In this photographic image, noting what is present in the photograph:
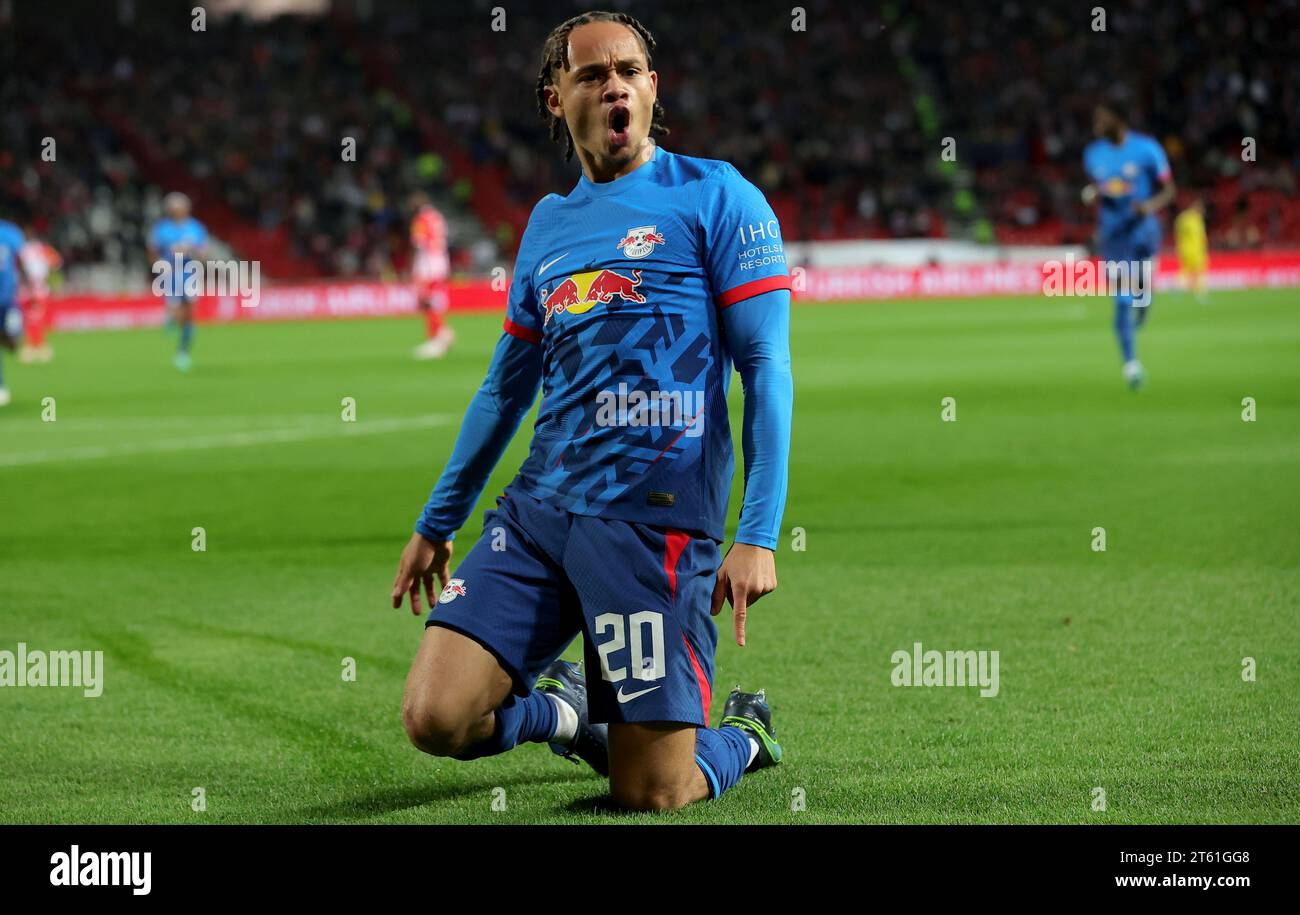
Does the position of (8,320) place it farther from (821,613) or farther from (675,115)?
(675,115)

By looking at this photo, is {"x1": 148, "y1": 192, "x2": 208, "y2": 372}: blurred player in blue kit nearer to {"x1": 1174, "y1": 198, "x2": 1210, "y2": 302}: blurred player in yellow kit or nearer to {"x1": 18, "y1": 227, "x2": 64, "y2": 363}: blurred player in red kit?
{"x1": 18, "y1": 227, "x2": 64, "y2": 363}: blurred player in red kit

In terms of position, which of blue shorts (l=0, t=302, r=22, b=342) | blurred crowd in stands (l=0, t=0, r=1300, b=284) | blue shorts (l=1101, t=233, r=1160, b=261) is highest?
blurred crowd in stands (l=0, t=0, r=1300, b=284)

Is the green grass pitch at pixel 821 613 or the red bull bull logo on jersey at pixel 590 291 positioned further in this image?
the green grass pitch at pixel 821 613

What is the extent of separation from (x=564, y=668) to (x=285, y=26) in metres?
46.1

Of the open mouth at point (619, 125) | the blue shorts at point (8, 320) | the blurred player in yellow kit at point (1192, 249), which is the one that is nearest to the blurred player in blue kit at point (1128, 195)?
the blue shorts at point (8, 320)

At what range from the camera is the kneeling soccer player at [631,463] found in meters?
4.39

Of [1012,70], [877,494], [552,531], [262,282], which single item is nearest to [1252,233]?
[1012,70]

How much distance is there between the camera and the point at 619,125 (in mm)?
4520

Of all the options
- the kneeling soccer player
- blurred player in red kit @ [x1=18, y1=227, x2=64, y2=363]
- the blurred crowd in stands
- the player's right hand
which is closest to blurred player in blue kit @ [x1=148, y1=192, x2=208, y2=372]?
blurred player in red kit @ [x1=18, y1=227, x2=64, y2=363]

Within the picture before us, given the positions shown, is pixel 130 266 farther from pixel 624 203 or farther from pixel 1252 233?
pixel 624 203

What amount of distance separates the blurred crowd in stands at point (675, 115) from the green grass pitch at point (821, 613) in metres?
24.7

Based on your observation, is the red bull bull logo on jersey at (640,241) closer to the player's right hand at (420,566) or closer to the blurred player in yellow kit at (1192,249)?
the player's right hand at (420,566)

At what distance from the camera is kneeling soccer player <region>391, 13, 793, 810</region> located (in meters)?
4.39

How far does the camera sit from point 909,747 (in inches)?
204
